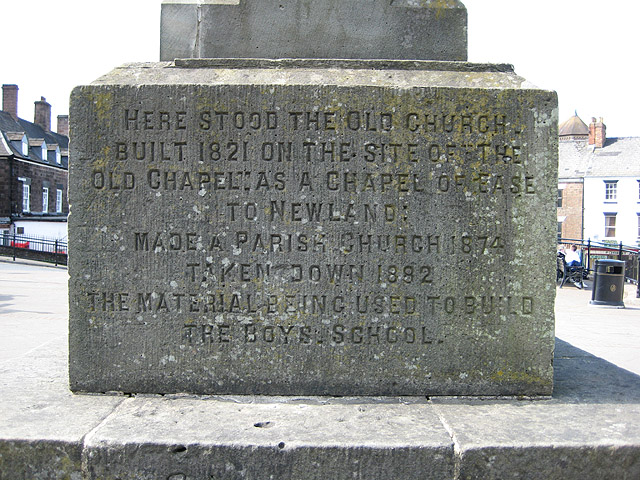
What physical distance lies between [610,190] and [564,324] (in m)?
46.3

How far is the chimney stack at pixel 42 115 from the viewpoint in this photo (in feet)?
159

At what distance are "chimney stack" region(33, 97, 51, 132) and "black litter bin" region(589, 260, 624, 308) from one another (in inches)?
1898

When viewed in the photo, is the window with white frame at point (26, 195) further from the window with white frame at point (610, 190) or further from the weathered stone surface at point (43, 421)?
the window with white frame at point (610, 190)

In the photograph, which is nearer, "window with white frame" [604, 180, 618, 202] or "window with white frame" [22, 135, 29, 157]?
"window with white frame" [22, 135, 29, 157]

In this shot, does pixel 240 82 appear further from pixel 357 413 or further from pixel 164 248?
pixel 357 413

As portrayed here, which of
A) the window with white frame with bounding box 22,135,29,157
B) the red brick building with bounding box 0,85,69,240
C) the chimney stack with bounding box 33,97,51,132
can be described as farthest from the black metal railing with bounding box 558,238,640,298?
the chimney stack with bounding box 33,97,51,132

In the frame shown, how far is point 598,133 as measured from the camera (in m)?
52.0

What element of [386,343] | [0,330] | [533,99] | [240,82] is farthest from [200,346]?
[0,330]

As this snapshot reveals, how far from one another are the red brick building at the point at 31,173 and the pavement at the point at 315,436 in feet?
113

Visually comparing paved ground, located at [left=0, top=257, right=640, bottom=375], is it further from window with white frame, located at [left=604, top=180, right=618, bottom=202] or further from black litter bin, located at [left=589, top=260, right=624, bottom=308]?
window with white frame, located at [left=604, top=180, right=618, bottom=202]

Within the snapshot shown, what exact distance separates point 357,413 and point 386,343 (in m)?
0.39

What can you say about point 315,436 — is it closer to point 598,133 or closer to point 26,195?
point 26,195

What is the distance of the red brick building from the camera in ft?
120

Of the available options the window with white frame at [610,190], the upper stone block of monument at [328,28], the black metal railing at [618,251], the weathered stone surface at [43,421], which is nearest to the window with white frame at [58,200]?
the black metal railing at [618,251]
